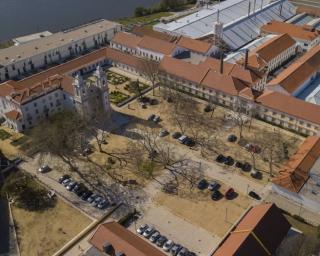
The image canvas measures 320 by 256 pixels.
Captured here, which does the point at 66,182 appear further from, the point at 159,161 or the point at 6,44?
the point at 6,44

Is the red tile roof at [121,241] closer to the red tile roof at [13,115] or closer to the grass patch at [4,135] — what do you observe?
the grass patch at [4,135]

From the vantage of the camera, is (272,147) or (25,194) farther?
(272,147)

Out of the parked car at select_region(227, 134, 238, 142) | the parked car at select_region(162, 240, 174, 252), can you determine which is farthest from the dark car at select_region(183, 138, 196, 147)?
the parked car at select_region(162, 240, 174, 252)

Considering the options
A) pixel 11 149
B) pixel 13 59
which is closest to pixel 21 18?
pixel 13 59

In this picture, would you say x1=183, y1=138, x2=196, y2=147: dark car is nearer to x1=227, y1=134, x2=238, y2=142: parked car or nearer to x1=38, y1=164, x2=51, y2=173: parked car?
x1=227, y1=134, x2=238, y2=142: parked car

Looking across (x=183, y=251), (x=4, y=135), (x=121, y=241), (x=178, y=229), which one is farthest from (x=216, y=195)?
(x=4, y=135)

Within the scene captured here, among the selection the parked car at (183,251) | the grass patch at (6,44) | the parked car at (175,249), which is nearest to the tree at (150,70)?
the grass patch at (6,44)
